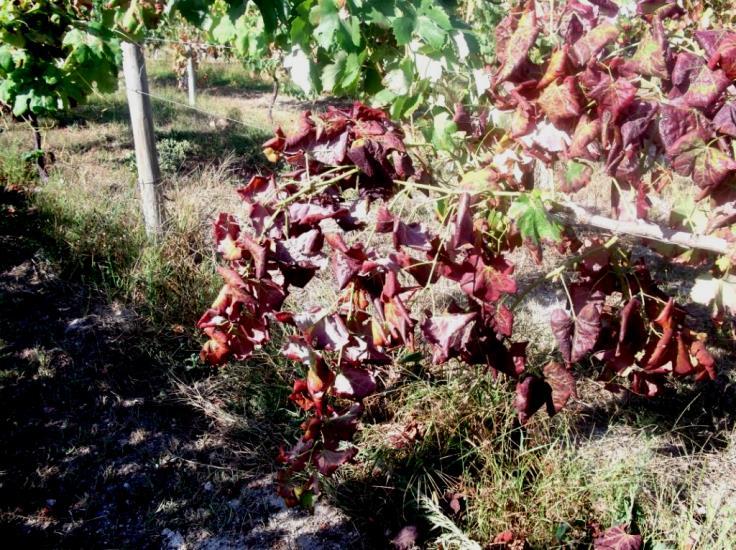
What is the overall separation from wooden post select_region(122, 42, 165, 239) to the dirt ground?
58 centimetres

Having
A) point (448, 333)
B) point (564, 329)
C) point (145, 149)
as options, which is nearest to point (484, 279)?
point (448, 333)

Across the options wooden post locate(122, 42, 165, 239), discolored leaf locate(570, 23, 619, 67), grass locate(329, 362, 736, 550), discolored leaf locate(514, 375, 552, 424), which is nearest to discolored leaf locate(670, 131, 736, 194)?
discolored leaf locate(570, 23, 619, 67)

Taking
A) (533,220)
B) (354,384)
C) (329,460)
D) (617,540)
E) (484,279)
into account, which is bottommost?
(617,540)

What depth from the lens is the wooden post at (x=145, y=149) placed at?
3.39 m

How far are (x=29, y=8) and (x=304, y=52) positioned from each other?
231cm

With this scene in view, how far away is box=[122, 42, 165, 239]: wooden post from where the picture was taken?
339 centimetres

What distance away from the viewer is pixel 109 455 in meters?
2.48

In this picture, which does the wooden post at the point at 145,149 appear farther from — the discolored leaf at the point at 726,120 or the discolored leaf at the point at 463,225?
the discolored leaf at the point at 726,120

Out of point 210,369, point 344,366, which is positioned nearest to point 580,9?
point 344,366

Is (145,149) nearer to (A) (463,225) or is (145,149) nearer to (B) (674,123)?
(A) (463,225)

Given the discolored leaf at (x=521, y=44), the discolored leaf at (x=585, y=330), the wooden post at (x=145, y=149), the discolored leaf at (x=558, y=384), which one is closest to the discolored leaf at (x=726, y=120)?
the discolored leaf at (x=521, y=44)

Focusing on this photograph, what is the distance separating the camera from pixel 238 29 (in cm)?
316

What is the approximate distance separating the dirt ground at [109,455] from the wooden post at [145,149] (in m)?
0.58

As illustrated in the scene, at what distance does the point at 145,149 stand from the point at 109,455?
71.0 inches
